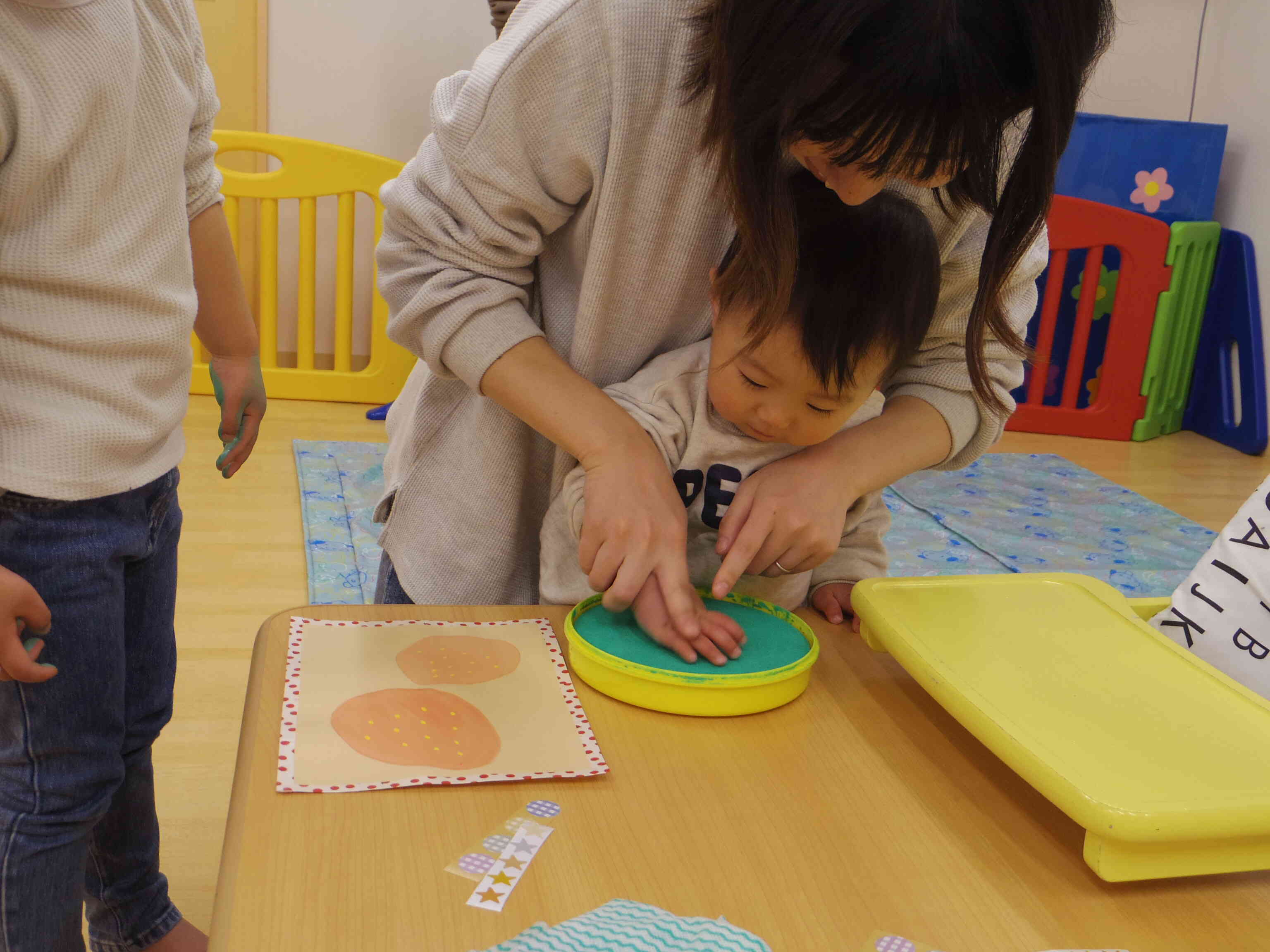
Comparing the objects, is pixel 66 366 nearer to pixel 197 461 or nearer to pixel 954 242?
pixel 954 242

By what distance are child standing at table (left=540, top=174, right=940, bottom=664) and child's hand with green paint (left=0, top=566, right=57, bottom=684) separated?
0.31m

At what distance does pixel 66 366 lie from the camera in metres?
0.65

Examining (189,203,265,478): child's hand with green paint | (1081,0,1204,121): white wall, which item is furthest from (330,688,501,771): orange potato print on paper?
(1081,0,1204,121): white wall

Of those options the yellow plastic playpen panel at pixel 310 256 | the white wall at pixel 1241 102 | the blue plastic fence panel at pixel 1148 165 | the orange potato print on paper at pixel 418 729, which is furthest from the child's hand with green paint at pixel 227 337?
the white wall at pixel 1241 102

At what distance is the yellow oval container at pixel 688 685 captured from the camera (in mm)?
624

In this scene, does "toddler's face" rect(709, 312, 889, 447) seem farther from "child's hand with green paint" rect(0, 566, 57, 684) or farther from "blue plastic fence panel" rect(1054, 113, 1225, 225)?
"blue plastic fence panel" rect(1054, 113, 1225, 225)

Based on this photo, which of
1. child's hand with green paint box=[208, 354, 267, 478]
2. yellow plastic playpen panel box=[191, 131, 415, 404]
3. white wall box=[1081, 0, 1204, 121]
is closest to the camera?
child's hand with green paint box=[208, 354, 267, 478]

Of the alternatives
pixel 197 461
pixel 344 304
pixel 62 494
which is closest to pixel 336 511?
pixel 197 461

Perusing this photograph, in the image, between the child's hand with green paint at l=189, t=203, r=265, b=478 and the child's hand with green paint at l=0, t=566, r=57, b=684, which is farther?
the child's hand with green paint at l=189, t=203, r=265, b=478

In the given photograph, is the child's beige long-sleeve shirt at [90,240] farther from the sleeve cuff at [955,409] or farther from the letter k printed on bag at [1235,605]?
the letter k printed on bag at [1235,605]

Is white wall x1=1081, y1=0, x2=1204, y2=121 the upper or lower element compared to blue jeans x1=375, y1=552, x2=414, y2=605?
upper

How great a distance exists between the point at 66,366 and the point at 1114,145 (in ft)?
9.88

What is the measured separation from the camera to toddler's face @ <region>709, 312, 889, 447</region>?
73 centimetres

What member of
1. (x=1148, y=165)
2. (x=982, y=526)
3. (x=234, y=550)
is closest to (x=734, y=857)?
(x=234, y=550)
